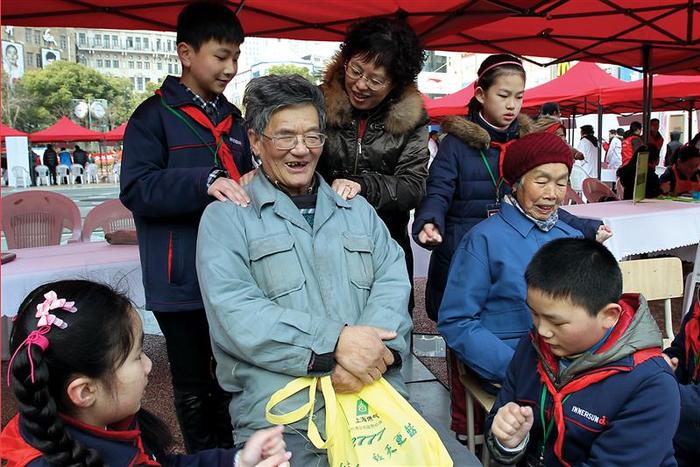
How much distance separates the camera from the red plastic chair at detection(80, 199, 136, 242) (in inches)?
215

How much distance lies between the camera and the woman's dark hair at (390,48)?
2.61m

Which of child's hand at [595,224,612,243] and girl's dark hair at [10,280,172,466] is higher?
child's hand at [595,224,612,243]

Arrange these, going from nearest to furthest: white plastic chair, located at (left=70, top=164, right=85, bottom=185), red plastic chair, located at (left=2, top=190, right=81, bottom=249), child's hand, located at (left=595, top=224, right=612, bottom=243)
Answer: child's hand, located at (left=595, top=224, right=612, bottom=243), red plastic chair, located at (left=2, top=190, right=81, bottom=249), white plastic chair, located at (left=70, top=164, right=85, bottom=185)

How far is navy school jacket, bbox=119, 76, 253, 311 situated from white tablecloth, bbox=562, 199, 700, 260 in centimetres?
356

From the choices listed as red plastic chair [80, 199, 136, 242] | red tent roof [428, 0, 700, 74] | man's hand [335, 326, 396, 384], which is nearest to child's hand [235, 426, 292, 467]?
man's hand [335, 326, 396, 384]

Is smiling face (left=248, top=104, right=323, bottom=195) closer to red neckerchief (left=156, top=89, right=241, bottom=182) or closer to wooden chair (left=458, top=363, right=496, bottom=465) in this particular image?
red neckerchief (left=156, top=89, right=241, bottom=182)

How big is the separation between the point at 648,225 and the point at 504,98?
9.31 feet

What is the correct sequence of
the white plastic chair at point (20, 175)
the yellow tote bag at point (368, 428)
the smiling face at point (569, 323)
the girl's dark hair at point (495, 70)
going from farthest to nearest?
the white plastic chair at point (20, 175), the girl's dark hair at point (495, 70), the smiling face at point (569, 323), the yellow tote bag at point (368, 428)

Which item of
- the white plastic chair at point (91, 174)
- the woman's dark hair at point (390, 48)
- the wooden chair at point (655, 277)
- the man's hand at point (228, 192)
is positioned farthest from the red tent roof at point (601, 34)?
the white plastic chair at point (91, 174)

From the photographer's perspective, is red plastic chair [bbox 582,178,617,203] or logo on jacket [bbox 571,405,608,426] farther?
red plastic chair [bbox 582,178,617,203]

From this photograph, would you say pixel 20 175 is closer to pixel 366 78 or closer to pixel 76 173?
pixel 76 173

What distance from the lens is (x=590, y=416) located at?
1.76 metres

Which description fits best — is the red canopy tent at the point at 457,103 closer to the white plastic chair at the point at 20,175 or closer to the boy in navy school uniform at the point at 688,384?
the boy in navy school uniform at the point at 688,384

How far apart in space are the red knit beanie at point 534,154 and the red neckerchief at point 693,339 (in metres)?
0.74
